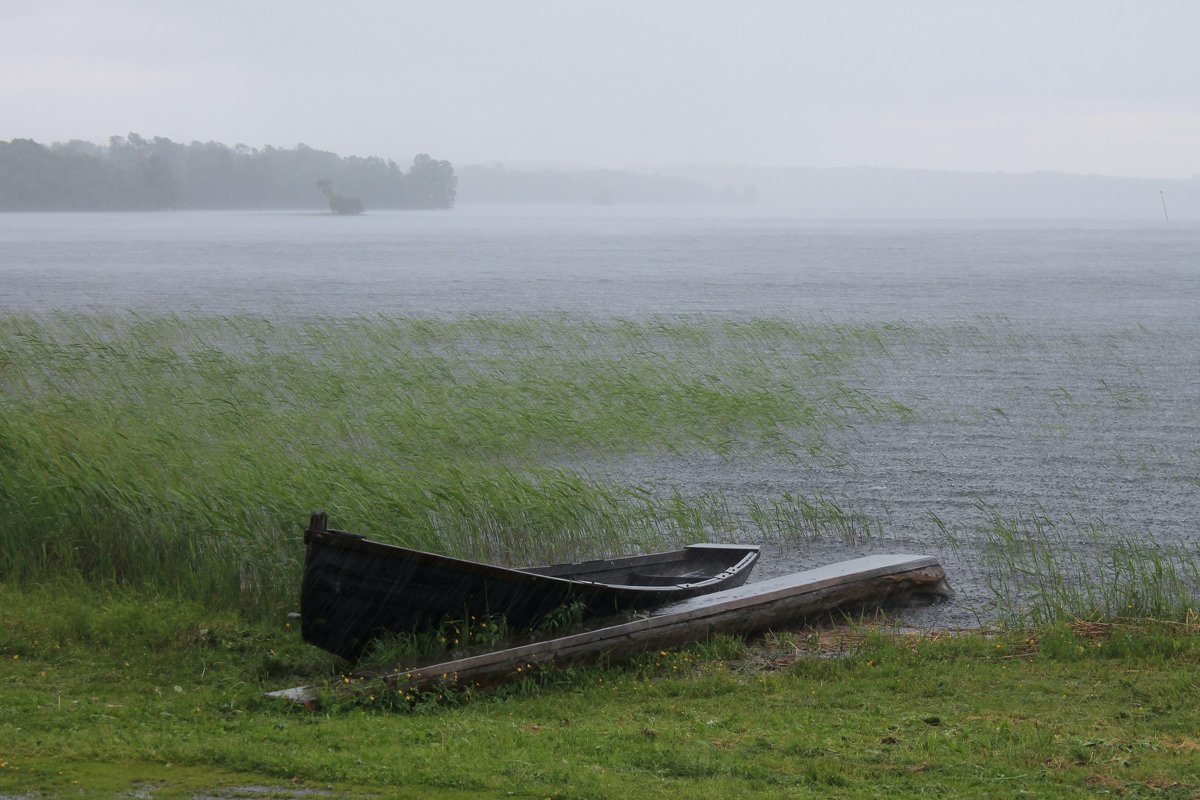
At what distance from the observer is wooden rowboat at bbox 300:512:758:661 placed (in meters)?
7.76

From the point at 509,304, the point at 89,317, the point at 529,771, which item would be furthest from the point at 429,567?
the point at 509,304

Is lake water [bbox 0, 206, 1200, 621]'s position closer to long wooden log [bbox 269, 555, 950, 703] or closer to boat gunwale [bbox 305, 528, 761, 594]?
long wooden log [bbox 269, 555, 950, 703]

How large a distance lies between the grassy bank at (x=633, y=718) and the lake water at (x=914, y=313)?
313 centimetres

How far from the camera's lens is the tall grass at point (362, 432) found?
11.2 metres

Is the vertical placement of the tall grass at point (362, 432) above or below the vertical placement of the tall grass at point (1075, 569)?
above

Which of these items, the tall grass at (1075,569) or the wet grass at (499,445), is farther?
the wet grass at (499,445)

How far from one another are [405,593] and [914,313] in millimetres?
36326

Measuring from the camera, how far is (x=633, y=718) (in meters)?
7.48

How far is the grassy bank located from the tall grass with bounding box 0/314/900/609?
1.45m

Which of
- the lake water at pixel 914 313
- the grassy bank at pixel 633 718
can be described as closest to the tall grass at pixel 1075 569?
the lake water at pixel 914 313

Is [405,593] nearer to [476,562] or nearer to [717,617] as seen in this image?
[476,562]

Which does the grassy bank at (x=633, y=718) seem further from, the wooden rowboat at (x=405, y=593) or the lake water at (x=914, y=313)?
the lake water at (x=914, y=313)

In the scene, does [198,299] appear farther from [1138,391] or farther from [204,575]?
[204,575]

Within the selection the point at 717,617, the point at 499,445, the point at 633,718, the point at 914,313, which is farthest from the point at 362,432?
the point at 914,313
